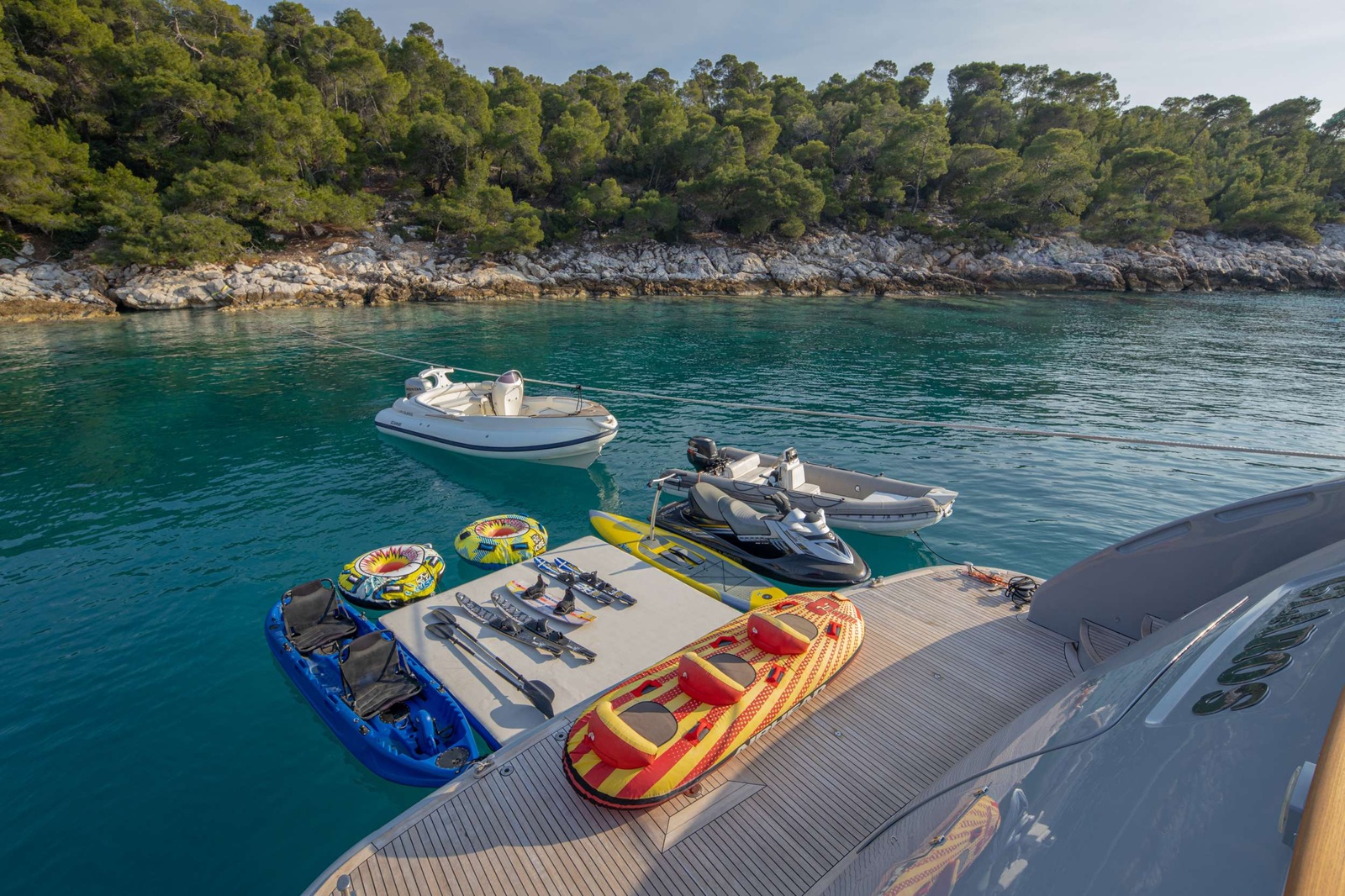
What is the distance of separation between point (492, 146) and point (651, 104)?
2185 centimetres

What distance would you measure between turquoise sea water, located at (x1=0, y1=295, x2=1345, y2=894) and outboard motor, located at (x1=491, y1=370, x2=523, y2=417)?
196 centimetres

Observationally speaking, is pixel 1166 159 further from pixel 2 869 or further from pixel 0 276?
pixel 0 276

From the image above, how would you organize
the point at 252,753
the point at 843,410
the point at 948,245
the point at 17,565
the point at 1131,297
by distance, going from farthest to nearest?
the point at 948,245, the point at 1131,297, the point at 843,410, the point at 17,565, the point at 252,753

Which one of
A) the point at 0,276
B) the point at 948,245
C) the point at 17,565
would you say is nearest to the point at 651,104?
the point at 948,245

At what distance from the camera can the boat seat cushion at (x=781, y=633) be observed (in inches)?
255

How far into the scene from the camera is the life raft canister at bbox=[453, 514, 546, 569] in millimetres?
12219

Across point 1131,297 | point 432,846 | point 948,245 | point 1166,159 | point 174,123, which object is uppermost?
point 1166,159

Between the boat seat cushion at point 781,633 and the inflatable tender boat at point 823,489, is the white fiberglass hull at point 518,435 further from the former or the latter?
the boat seat cushion at point 781,633

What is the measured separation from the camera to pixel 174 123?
52.1 meters

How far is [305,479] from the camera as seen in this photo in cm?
1614

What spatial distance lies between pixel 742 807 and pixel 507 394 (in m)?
15.6

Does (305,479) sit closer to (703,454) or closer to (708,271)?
(703,454)

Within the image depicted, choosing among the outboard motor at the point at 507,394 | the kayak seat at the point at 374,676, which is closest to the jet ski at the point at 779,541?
the kayak seat at the point at 374,676

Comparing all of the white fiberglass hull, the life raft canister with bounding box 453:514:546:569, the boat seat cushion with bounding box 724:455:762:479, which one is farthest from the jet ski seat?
the white fiberglass hull
